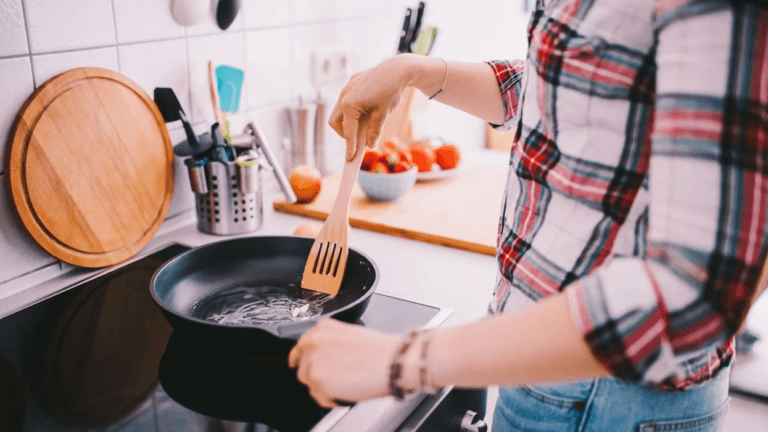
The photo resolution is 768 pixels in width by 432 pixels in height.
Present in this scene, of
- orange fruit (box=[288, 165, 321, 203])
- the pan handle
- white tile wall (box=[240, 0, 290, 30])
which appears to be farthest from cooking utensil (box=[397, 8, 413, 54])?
the pan handle

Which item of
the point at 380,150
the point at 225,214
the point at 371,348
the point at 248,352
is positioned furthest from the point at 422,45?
the point at 371,348

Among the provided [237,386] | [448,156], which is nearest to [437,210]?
[448,156]

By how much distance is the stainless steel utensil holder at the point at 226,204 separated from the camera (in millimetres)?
1090

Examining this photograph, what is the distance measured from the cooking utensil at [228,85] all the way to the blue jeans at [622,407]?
2.56 feet

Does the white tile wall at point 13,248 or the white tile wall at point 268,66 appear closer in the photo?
the white tile wall at point 13,248

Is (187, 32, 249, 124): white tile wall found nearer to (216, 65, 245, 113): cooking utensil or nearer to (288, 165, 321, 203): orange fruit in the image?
(216, 65, 245, 113): cooking utensil

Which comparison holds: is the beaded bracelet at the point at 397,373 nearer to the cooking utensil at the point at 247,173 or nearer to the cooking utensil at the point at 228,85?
the cooking utensil at the point at 247,173

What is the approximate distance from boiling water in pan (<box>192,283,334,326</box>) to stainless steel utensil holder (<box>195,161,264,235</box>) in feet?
0.81

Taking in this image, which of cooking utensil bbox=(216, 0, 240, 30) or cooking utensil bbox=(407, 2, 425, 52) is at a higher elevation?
cooking utensil bbox=(216, 0, 240, 30)

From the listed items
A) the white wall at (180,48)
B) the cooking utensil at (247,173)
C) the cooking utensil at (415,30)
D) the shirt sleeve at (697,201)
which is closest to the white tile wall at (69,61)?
the white wall at (180,48)

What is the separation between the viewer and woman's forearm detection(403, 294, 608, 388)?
0.38m

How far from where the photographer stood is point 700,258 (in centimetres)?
35

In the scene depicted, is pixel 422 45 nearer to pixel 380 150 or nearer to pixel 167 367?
pixel 380 150

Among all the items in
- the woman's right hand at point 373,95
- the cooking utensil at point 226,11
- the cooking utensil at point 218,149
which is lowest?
the cooking utensil at point 218,149
